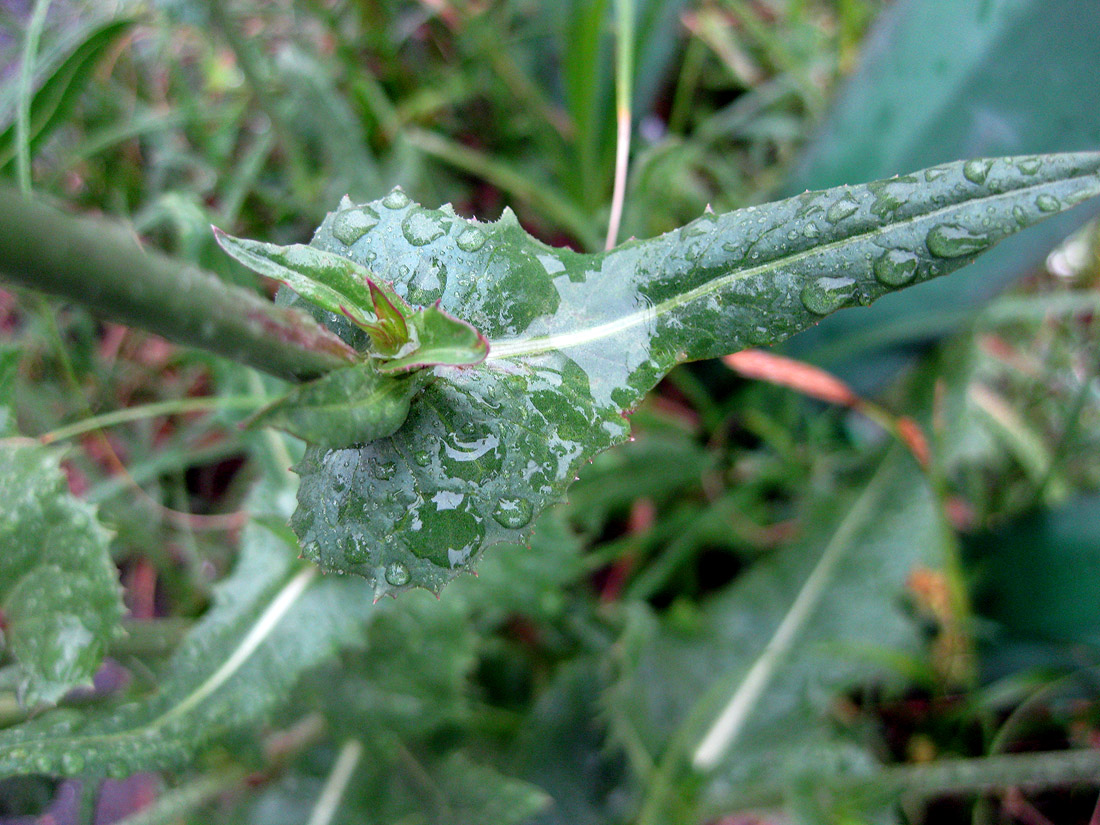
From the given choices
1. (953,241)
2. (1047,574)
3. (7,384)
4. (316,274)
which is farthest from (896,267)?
(1047,574)

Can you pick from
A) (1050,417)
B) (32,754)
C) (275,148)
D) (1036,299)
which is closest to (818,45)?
(1036,299)

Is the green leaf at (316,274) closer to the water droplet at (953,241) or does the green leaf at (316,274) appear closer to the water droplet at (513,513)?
the water droplet at (513,513)

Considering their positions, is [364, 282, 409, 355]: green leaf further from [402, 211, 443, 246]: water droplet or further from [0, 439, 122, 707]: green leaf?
[0, 439, 122, 707]: green leaf

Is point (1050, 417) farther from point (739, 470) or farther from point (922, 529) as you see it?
point (739, 470)

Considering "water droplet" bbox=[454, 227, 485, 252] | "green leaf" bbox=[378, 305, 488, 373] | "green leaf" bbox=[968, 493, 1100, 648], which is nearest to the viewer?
"green leaf" bbox=[378, 305, 488, 373]

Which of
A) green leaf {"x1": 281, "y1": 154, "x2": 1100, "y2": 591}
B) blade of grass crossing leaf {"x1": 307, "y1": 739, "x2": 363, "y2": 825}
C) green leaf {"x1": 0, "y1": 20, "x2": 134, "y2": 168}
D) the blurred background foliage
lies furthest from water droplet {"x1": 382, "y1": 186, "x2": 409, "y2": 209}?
blade of grass crossing leaf {"x1": 307, "y1": 739, "x2": 363, "y2": 825}

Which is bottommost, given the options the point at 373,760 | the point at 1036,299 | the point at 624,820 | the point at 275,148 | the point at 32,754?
the point at 624,820

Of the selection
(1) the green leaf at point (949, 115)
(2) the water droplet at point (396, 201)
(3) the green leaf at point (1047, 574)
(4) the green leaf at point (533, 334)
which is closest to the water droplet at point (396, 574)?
(4) the green leaf at point (533, 334)
